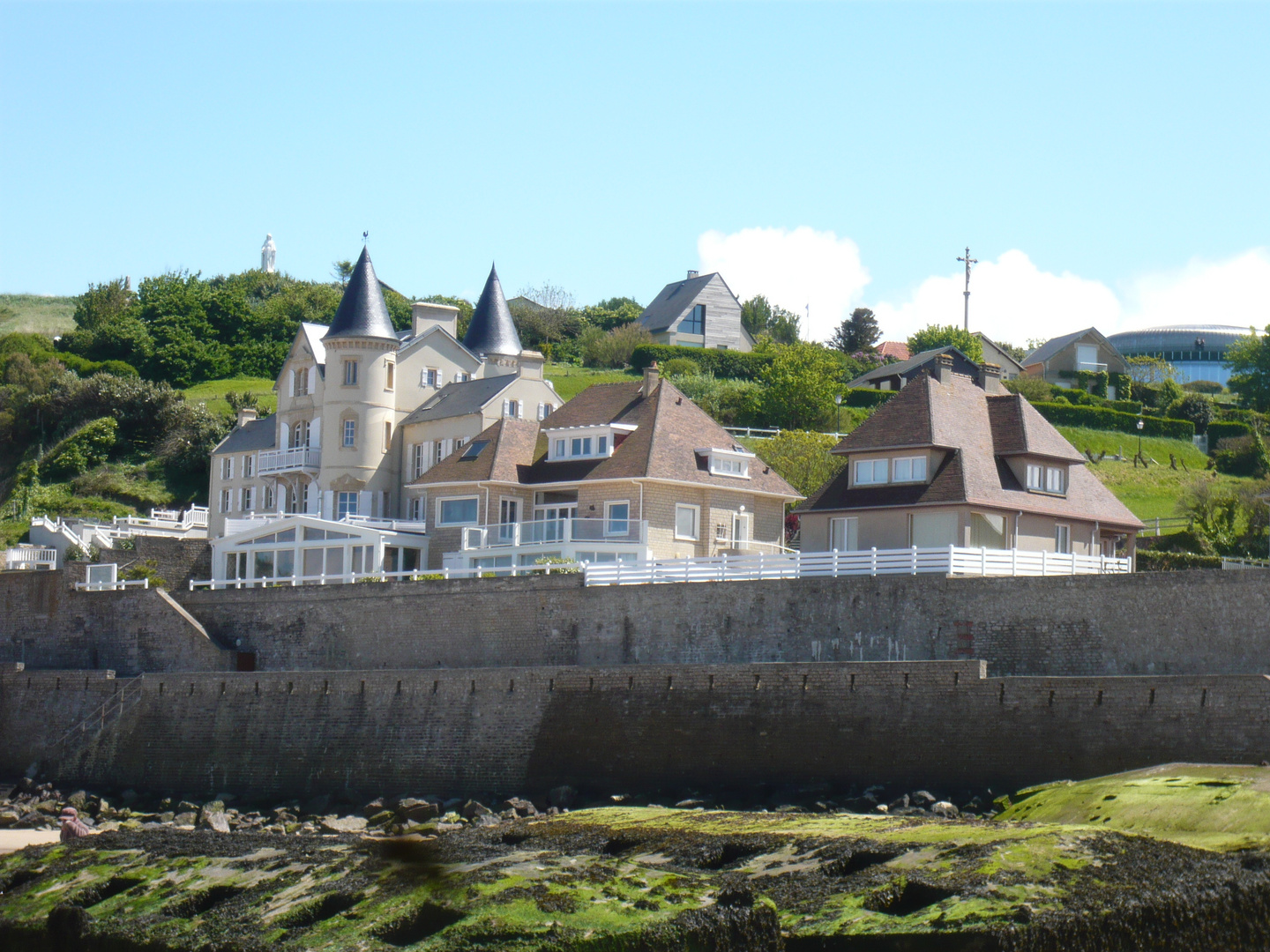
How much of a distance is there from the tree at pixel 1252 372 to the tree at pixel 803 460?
3642cm

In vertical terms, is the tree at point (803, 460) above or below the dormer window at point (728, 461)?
above

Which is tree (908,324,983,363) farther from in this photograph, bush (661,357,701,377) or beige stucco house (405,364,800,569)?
beige stucco house (405,364,800,569)

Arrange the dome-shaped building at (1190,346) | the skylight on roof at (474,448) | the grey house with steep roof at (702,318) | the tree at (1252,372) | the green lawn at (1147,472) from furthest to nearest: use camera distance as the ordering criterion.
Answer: the dome-shaped building at (1190,346), the grey house with steep roof at (702,318), the tree at (1252,372), the green lawn at (1147,472), the skylight on roof at (474,448)

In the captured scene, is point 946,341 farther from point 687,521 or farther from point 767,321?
point 687,521

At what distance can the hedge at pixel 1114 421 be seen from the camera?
227ft

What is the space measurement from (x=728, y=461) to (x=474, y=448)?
303 inches

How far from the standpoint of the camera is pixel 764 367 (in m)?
71.8

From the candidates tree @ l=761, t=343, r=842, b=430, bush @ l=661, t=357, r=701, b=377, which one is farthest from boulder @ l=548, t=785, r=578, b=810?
bush @ l=661, t=357, r=701, b=377

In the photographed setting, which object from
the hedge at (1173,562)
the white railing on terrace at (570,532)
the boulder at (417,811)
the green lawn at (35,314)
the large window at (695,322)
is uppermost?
the green lawn at (35,314)

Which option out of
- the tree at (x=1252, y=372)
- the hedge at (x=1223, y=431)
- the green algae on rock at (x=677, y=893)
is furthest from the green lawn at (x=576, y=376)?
the green algae on rock at (x=677, y=893)

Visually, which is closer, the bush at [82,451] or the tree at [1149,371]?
the bush at [82,451]

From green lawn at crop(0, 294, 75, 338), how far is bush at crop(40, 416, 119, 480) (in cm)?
2859

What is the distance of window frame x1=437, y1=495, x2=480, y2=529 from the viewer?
42.7 m

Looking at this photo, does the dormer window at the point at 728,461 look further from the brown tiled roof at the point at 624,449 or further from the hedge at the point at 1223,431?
the hedge at the point at 1223,431
